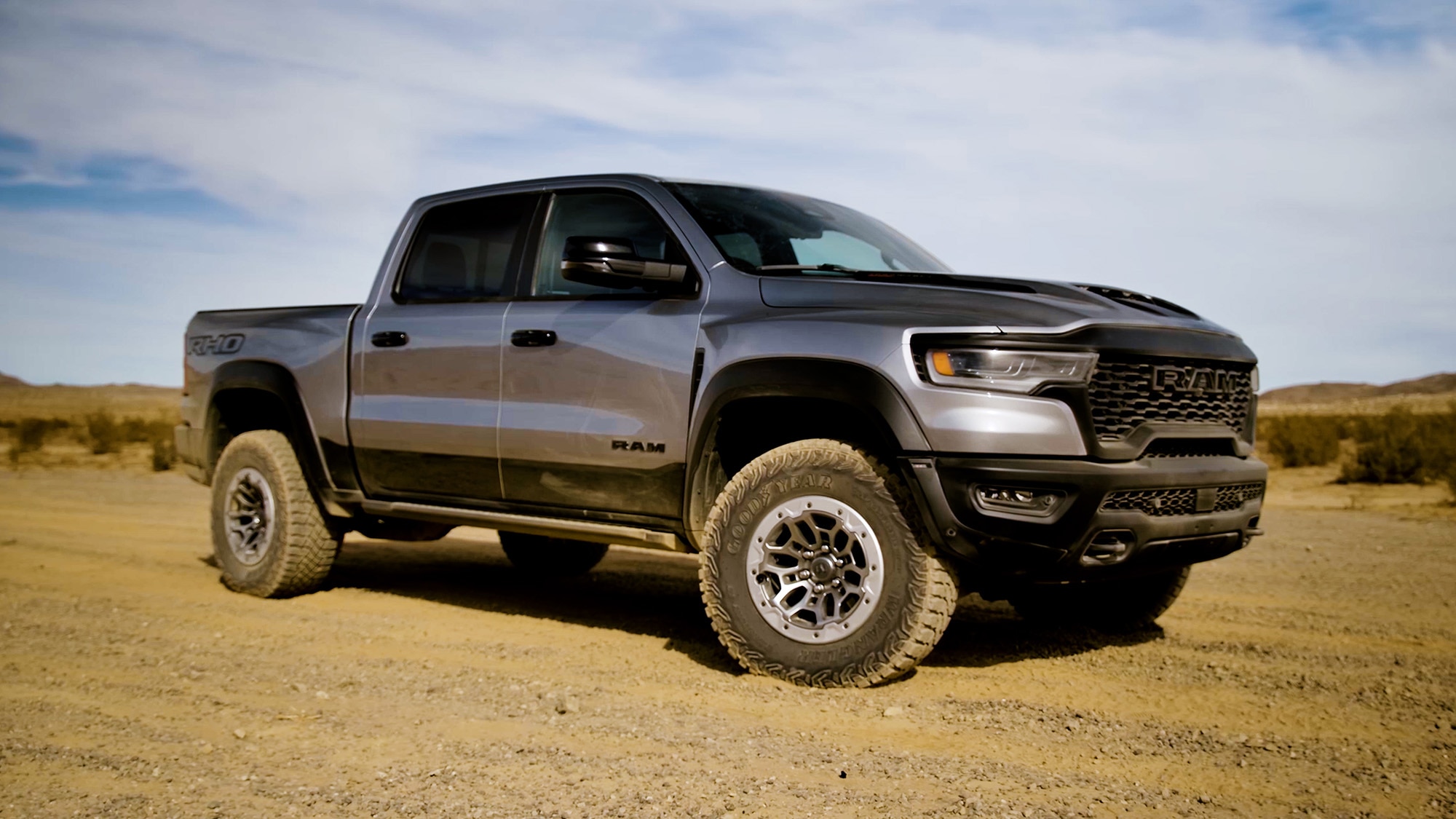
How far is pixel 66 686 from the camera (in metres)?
4.56

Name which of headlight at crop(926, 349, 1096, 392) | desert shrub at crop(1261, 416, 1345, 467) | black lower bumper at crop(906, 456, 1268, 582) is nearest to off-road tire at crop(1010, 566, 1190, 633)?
black lower bumper at crop(906, 456, 1268, 582)

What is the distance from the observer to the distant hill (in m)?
83.3

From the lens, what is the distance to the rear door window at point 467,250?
588cm

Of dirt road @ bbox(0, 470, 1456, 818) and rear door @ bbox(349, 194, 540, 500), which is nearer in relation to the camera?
dirt road @ bbox(0, 470, 1456, 818)

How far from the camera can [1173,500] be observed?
4.43 metres

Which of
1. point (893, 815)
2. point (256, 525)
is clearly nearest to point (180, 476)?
point (256, 525)

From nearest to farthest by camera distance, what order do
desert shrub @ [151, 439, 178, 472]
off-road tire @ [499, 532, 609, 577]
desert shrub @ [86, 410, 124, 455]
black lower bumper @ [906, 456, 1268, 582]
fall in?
black lower bumper @ [906, 456, 1268, 582] < off-road tire @ [499, 532, 609, 577] < desert shrub @ [151, 439, 178, 472] < desert shrub @ [86, 410, 124, 455]

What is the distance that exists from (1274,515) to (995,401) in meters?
8.62

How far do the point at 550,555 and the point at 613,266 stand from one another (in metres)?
3.24

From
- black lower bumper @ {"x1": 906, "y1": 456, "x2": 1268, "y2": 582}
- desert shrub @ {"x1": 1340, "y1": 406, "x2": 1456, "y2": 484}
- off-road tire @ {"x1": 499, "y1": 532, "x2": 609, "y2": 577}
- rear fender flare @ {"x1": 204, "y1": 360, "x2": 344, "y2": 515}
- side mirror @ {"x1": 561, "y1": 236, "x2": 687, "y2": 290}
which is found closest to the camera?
black lower bumper @ {"x1": 906, "y1": 456, "x2": 1268, "y2": 582}

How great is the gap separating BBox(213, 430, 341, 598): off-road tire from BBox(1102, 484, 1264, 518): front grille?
436cm

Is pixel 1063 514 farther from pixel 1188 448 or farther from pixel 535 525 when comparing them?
pixel 535 525

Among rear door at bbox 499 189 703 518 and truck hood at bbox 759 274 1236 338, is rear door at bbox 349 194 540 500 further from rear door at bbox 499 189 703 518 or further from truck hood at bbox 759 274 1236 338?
truck hood at bbox 759 274 1236 338

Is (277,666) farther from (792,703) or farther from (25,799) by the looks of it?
(792,703)
